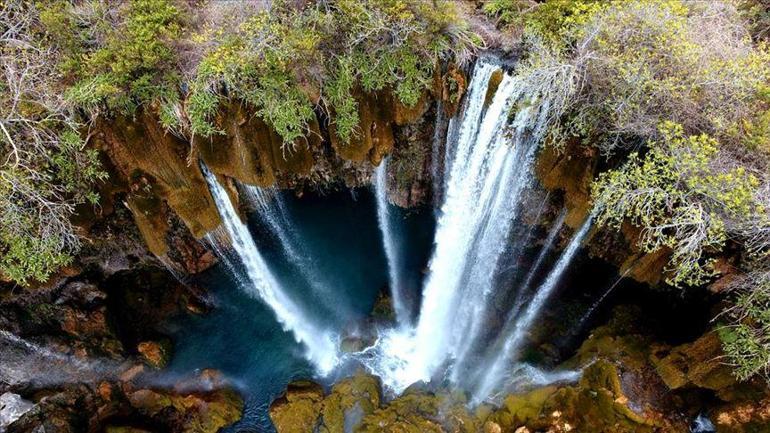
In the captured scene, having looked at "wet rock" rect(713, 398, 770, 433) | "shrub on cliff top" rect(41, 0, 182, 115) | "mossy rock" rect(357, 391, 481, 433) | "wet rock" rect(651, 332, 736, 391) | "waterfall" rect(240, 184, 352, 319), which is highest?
"shrub on cliff top" rect(41, 0, 182, 115)

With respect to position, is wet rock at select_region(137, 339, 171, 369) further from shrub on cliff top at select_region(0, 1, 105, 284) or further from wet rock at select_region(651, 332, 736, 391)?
wet rock at select_region(651, 332, 736, 391)

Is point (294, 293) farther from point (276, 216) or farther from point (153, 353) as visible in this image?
point (153, 353)

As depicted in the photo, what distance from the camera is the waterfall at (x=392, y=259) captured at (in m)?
10.6

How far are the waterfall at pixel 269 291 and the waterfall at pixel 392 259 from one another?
1.91 meters

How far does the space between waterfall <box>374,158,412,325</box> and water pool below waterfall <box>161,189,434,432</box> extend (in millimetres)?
158

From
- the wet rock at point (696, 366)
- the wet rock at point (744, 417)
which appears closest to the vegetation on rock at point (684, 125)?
the wet rock at point (696, 366)

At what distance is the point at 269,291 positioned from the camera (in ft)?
34.8

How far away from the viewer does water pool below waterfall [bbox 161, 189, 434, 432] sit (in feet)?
32.6

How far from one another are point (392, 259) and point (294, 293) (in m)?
2.67

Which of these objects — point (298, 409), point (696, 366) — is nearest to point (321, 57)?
point (298, 409)

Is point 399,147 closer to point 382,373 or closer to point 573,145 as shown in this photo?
point 573,145

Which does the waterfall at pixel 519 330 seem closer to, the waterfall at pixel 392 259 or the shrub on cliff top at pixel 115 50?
the waterfall at pixel 392 259

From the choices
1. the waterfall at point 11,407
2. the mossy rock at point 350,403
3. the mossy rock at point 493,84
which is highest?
the mossy rock at point 493,84

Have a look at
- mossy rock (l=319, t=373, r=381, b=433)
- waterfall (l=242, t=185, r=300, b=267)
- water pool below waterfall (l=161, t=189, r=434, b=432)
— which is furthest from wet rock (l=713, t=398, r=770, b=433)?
waterfall (l=242, t=185, r=300, b=267)
